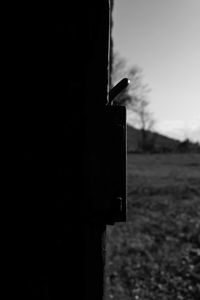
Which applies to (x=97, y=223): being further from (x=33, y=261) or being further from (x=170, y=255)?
(x=170, y=255)

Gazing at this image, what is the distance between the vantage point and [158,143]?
51781 mm

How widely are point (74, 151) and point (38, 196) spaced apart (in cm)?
14

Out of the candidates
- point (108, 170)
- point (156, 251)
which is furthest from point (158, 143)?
point (108, 170)

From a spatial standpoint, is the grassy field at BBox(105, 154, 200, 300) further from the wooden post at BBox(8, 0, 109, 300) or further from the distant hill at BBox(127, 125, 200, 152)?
the distant hill at BBox(127, 125, 200, 152)

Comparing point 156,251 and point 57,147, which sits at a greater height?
point 57,147

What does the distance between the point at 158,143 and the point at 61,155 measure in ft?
170

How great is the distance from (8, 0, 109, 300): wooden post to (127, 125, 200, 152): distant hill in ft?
130

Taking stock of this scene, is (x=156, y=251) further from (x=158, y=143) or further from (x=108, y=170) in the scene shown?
(x=158, y=143)

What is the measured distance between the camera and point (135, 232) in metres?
8.69

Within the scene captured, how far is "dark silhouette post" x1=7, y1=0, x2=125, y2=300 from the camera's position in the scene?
79 centimetres

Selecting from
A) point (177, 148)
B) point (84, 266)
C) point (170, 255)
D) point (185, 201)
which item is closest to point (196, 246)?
point (170, 255)

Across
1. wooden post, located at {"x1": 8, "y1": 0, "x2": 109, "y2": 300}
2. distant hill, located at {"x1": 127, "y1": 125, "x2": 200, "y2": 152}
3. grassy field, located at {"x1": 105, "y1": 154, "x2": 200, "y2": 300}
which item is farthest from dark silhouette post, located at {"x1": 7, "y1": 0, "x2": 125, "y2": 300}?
distant hill, located at {"x1": 127, "y1": 125, "x2": 200, "y2": 152}

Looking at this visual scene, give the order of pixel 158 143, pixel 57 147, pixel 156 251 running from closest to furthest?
pixel 57 147 → pixel 156 251 → pixel 158 143

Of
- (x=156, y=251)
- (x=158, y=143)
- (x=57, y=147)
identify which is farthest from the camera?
(x=158, y=143)
